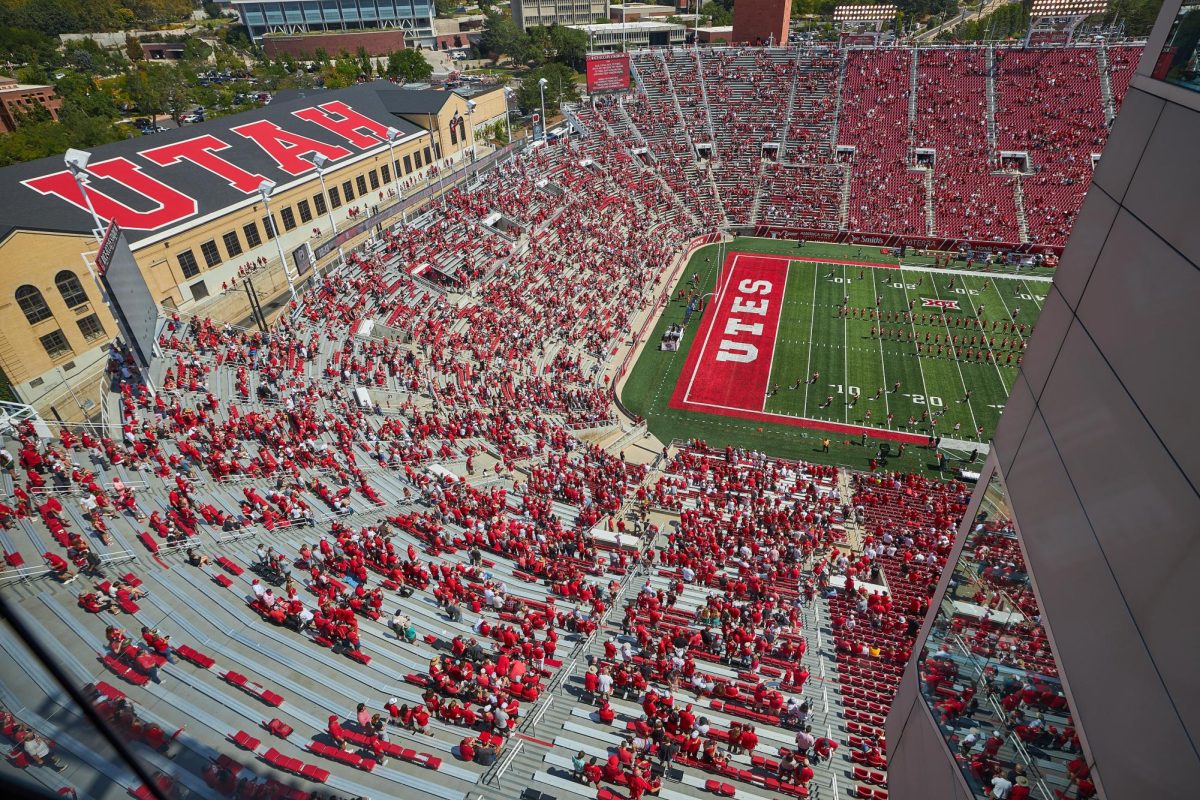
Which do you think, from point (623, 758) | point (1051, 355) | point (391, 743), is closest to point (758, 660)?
point (623, 758)

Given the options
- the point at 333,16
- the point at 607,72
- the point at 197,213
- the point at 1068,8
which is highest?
the point at 333,16

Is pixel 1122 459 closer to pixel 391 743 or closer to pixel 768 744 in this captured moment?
pixel 768 744

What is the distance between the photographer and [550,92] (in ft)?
236

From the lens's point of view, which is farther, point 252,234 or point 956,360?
point 252,234

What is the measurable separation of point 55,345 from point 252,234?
1037 cm

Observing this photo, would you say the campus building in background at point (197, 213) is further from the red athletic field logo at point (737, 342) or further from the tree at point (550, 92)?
the tree at point (550, 92)

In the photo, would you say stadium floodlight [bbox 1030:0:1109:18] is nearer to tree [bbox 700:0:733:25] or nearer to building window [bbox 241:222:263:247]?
tree [bbox 700:0:733:25]

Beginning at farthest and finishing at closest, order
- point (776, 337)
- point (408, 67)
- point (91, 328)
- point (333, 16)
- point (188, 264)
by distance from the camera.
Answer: point (333, 16), point (408, 67), point (776, 337), point (188, 264), point (91, 328)

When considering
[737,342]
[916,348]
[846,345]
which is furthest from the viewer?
[737,342]

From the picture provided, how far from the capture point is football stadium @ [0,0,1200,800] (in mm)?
4914

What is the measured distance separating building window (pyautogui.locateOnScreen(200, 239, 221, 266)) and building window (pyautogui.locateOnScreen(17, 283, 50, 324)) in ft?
22.4

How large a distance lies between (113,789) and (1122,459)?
25.1 ft

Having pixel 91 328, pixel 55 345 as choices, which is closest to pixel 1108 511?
pixel 55 345

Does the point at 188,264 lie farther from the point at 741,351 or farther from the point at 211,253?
A: the point at 741,351
